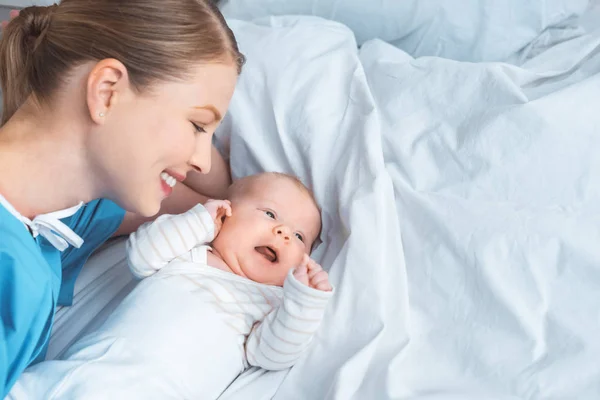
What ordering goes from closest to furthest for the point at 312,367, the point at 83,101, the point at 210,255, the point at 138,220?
1. the point at 83,101
2. the point at 312,367
3. the point at 210,255
4. the point at 138,220

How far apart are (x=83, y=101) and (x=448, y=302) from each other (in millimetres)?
583

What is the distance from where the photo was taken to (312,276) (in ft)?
3.18

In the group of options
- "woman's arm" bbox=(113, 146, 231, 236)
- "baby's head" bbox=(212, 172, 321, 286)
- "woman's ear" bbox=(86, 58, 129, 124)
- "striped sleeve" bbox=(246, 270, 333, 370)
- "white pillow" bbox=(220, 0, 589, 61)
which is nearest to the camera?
"woman's ear" bbox=(86, 58, 129, 124)

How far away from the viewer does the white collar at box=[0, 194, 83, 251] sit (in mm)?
886

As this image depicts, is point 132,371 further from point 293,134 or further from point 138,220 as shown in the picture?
point 293,134

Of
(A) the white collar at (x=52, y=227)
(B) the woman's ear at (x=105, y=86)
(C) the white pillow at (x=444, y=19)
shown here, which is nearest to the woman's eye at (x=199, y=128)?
(B) the woman's ear at (x=105, y=86)

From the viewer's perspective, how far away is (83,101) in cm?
84

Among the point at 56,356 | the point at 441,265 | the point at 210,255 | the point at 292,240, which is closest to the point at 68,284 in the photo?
the point at 56,356

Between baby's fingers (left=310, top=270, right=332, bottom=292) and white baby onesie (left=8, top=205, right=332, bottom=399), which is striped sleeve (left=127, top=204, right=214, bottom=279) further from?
baby's fingers (left=310, top=270, right=332, bottom=292)

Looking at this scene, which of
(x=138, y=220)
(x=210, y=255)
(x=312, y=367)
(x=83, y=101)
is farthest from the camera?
(x=138, y=220)

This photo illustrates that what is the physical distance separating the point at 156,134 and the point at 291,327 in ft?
1.08

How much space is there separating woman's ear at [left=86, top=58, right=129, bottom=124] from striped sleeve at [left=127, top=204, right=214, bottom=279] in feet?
0.85

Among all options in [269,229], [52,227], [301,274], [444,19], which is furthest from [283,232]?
[444,19]

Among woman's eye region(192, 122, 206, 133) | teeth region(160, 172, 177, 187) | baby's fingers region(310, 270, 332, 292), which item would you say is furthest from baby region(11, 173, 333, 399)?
woman's eye region(192, 122, 206, 133)
